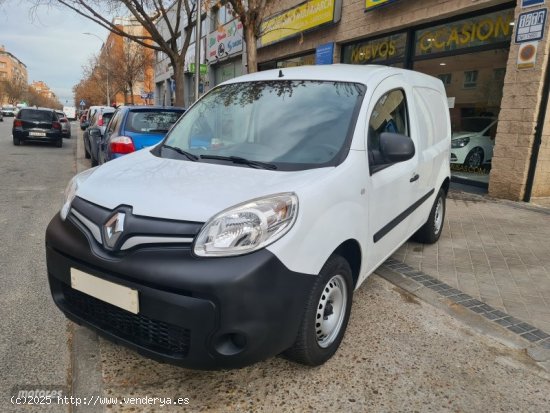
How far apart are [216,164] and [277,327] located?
1116 mm

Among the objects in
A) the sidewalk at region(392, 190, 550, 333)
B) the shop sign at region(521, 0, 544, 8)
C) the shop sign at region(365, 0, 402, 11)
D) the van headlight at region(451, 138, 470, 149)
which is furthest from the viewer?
the shop sign at region(365, 0, 402, 11)

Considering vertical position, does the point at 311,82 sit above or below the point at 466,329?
above

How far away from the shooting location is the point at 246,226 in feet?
6.61

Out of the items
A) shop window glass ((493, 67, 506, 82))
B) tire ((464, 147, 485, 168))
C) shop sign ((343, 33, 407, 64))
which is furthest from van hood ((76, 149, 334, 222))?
shop sign ((343, 33, 407, 64))

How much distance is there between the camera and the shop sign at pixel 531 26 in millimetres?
6766

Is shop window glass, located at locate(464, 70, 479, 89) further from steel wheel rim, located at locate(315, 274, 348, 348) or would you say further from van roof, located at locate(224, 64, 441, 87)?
steel wheel rim, located at locate(315, 274, 348, 348)

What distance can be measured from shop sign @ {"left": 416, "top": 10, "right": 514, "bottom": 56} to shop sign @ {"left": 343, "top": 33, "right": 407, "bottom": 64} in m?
0.56

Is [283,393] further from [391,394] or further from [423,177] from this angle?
[423,177]

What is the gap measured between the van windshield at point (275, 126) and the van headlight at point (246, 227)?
496 mm

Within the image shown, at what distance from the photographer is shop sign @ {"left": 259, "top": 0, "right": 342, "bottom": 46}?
1181 cm

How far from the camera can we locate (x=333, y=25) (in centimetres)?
1213

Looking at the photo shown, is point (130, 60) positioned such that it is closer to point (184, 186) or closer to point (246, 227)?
point (184, 186)

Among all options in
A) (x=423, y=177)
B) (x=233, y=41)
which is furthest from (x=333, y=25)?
(x=423, y=177)

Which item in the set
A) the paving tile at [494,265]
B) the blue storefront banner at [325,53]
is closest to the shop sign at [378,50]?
the blue storefront banner at [325,53]
